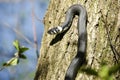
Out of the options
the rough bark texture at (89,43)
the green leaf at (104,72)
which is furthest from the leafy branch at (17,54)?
the green leaf at (104,72)

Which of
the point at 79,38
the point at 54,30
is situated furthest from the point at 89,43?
the point at 54,30

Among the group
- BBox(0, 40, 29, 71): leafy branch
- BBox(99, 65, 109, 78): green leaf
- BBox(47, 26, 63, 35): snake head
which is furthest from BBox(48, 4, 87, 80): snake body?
BBox(99, 65, 109, 78): green leaf

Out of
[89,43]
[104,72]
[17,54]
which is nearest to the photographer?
[104,72]

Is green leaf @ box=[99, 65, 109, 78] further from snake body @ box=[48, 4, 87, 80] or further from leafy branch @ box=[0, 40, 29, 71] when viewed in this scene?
leafy branch @ box=[0, 40, 29, 71]

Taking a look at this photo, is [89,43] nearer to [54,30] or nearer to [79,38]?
[79,38]

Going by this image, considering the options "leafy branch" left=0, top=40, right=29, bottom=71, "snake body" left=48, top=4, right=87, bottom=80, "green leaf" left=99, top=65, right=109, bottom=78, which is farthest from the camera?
"leafy branch" left=0, top=40, right=29, bottom=71

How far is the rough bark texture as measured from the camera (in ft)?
5.65

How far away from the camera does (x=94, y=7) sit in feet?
6.00

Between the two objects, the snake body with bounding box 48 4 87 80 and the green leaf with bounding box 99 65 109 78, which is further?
the snake body with bounding box 48 4 87 80

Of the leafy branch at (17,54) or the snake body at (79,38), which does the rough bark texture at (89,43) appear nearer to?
the snake body at (79,38)

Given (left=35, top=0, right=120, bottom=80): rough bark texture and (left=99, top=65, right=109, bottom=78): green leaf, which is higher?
(left=35, top=0, right=120, bottom=80): rough bark texture

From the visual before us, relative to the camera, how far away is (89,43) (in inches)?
69.0

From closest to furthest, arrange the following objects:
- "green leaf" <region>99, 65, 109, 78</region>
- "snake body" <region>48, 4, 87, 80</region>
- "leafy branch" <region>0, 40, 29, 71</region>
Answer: "green leaf" <region>99, 65, 109, 78</region>
"snake body" <region>48, 4, 87, 80</region>
"leafy branch" <region>0, 40, 29, 71</region>

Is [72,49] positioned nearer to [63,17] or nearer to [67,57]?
[67,57]
